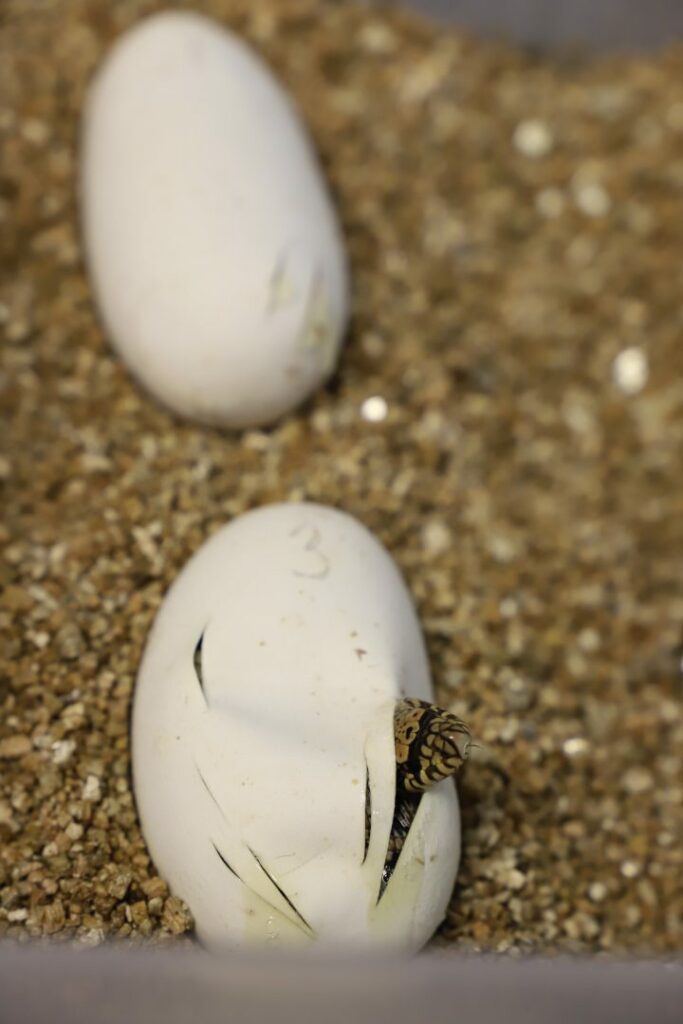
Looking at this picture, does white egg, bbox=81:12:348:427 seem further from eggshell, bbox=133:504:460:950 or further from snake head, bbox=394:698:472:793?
snake head, bbox=394:698:472:793

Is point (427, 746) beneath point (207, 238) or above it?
beneath

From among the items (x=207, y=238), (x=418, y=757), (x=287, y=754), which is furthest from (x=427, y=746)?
(x=207, y=238)

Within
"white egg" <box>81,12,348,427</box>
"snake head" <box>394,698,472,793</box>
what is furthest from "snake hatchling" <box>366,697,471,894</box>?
"white egg" <box>81,12,348,427</box>

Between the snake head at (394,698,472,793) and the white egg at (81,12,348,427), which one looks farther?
the white egg at (81,12,348,427)

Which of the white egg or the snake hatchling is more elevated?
the white egg

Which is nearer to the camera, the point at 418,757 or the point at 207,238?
the point at 418,757

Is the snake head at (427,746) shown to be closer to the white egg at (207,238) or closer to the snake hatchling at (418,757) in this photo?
the snake hatchling at (418,757)

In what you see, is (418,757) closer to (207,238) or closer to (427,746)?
(427,746)
